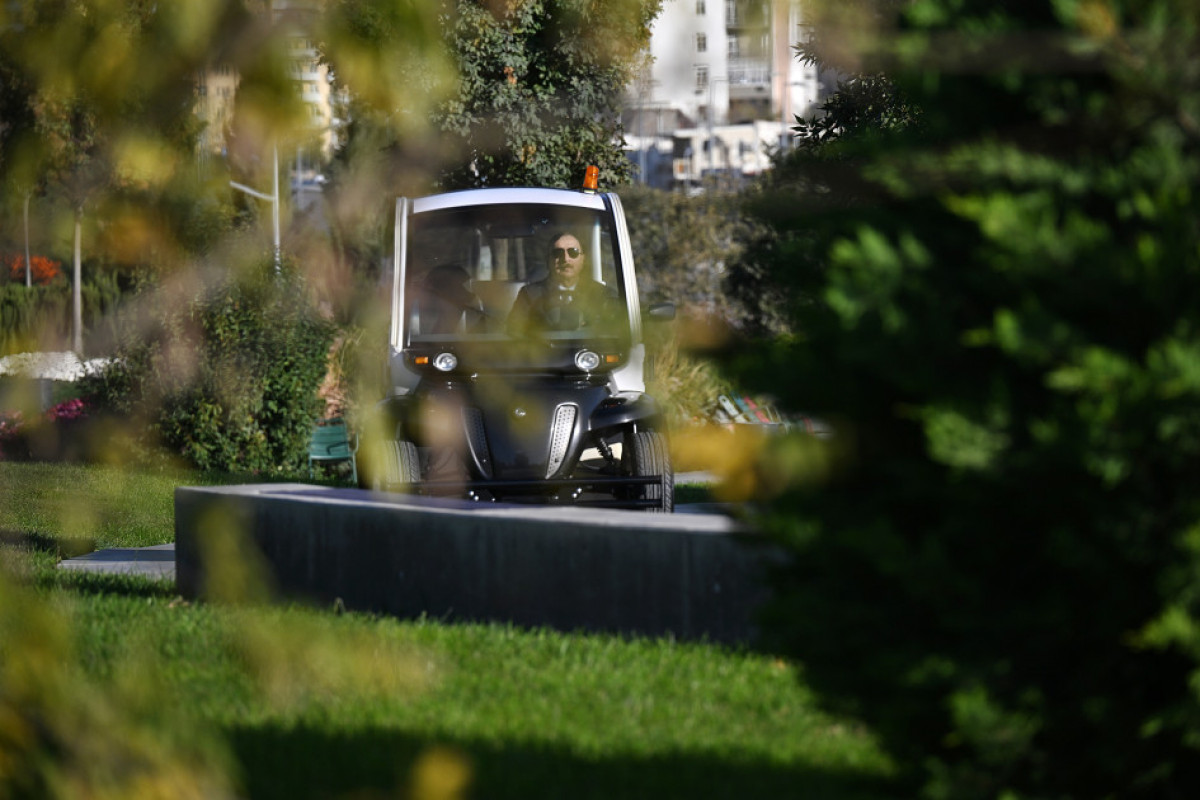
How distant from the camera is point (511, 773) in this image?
3.87 metres

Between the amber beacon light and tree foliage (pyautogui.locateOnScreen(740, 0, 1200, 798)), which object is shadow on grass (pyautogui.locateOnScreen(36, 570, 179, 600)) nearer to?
the amber beacon light

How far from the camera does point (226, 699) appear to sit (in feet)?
15.3

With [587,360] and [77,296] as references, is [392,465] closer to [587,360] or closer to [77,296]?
[587,360]

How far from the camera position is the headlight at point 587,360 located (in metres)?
9.15

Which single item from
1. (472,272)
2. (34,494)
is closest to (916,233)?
(472,272)

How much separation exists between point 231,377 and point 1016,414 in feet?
49.6

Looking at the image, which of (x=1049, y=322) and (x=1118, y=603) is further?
(x=1118, y=603)

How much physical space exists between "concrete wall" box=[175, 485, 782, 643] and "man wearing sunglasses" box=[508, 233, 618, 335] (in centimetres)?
275

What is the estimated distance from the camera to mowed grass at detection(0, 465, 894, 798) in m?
3.78

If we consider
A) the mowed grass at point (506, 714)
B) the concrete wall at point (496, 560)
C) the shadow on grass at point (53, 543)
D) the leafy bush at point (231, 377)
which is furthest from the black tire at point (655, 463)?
the leafy bush at point (231, 377)

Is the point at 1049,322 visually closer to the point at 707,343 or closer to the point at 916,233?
the point at 916,233

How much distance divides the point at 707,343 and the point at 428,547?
338 centimetres

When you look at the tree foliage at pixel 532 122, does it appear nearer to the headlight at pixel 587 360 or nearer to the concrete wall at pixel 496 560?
the headlight at pixel 587 360

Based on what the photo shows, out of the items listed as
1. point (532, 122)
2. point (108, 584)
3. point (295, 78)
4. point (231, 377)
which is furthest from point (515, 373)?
point (532, 122)
